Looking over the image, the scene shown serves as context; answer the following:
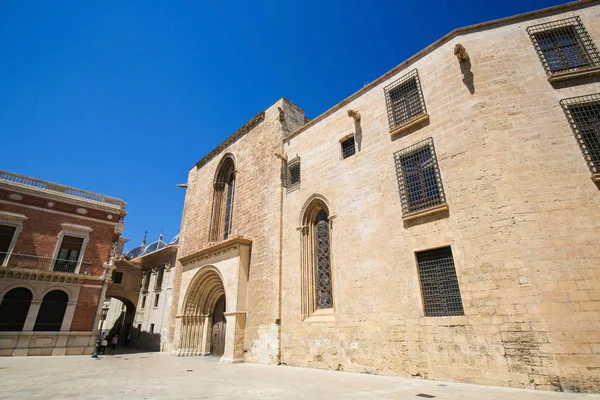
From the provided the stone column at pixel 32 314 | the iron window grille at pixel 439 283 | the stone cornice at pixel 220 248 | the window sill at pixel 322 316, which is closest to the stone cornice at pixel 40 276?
the stone column at pixel 32 314

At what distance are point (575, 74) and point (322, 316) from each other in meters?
9.22

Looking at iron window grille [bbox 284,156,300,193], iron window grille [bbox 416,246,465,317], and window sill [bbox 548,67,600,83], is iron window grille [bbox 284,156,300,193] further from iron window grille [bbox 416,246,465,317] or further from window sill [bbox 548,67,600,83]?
window sill [bbox 548,67,600,83]

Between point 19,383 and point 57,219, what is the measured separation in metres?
13.5

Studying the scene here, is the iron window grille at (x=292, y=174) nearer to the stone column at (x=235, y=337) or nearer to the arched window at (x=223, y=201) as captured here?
the arched window at (x=223, y=201)

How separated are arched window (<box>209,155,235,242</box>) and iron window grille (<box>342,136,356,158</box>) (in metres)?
7.88

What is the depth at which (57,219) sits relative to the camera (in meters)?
17.2

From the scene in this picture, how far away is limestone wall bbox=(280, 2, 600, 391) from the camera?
5.61 metres

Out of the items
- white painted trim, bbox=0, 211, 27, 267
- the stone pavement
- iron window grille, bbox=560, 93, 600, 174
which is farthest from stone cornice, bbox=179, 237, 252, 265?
iron window grille, bbox=560, 93, 600, 174

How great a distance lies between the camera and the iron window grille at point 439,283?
22.5 ft

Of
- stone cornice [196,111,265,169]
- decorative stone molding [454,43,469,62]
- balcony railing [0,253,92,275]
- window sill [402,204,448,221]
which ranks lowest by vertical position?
window sill [402,204,448,221]

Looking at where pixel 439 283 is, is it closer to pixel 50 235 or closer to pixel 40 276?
pixel 40 276

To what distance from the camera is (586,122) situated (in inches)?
262

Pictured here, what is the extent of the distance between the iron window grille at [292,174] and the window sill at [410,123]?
4500mm

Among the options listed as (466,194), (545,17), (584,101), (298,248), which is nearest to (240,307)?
(298,248)
